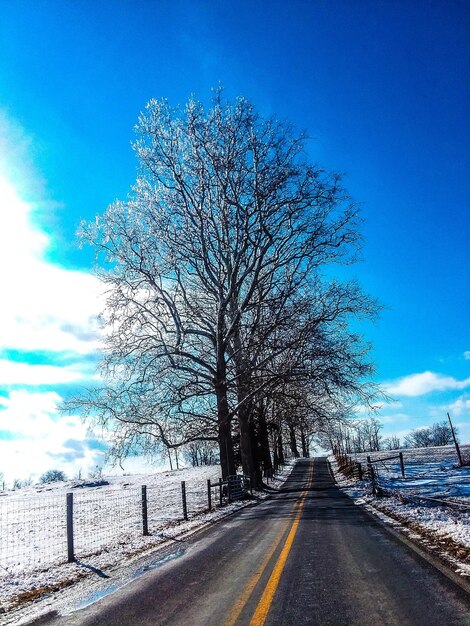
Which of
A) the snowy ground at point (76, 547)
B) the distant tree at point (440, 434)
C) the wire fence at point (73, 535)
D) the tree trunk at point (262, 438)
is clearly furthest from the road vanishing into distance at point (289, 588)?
the distant tree at point (440, 434)

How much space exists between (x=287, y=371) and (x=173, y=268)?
7156mm

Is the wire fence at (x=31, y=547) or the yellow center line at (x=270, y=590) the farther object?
the wire fence at (x=31, y=547)

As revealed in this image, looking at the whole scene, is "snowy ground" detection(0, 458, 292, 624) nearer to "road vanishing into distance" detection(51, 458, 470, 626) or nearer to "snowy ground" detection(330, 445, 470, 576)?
"road vanishing into distance" detection(51, 458, 470, 626)

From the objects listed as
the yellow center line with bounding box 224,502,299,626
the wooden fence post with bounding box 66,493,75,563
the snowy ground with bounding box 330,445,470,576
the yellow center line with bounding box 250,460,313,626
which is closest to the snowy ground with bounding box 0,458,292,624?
the wooden fence post with bounding box 66,493,75,563

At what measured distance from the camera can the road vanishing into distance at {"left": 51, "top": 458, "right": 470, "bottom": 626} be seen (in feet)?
16.1

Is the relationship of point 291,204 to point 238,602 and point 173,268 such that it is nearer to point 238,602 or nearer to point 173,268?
point 173,268

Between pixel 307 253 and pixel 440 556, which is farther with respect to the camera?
pixel 307 253

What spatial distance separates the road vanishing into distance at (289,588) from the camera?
491 centimetres

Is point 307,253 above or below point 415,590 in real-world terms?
above

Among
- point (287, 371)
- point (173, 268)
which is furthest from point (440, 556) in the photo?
point (173, 268)

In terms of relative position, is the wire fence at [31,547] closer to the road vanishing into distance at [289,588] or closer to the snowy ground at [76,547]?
the snowy ground at [76,547]

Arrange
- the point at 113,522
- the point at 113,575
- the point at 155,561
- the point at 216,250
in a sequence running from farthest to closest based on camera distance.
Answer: the point at 216,250 → the point at 113,522 → the point at 155,561 → the point at 113,575

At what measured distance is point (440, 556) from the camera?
7215 millimetres

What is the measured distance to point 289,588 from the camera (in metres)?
5.94
